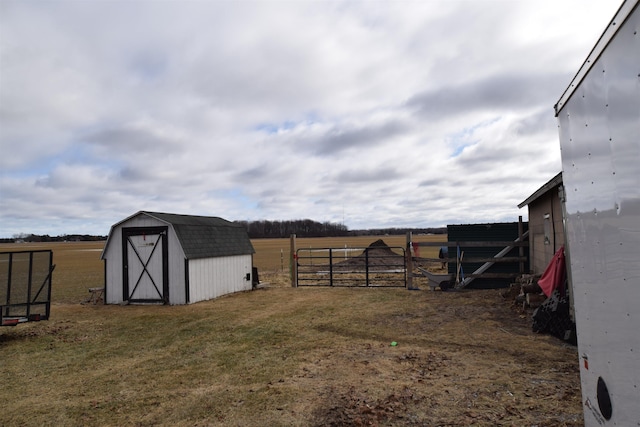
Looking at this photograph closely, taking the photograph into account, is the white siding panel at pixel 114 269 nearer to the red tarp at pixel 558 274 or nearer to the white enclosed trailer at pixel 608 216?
the red tarp at pixel 558 274

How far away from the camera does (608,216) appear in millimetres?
2375

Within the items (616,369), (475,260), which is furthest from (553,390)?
(475,260)

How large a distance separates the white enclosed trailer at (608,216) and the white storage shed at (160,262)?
12.4 metres

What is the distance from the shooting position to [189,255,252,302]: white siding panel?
46.0 ft

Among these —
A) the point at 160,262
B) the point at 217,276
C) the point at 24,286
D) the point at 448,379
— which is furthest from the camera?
the point at 217,276

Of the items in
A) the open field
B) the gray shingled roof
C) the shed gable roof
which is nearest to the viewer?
the open field

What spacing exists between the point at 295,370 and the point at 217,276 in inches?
381

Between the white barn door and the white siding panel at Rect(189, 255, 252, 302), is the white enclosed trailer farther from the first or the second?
the white barn door

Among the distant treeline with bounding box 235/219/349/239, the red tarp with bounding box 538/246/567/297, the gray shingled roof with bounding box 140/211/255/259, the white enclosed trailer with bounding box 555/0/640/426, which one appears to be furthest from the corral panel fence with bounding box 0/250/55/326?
the distant treeline with bounding box 235/219/349/239

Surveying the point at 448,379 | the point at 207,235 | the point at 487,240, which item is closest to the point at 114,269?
the point at 207,235

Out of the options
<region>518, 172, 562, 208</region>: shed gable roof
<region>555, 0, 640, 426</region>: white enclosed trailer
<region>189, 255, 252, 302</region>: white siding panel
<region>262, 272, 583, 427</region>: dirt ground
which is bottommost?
<region>262, 272, 583, 427</region>: dirt ground

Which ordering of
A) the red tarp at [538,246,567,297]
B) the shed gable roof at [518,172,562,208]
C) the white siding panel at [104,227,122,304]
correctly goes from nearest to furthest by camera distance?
the red tarp at [538,246,567,297] → the shed gable roof at [518,172,562,208] → the white siding panel at [104,227,122,304]

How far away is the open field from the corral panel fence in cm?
52

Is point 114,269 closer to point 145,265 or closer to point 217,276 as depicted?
point 145,265
